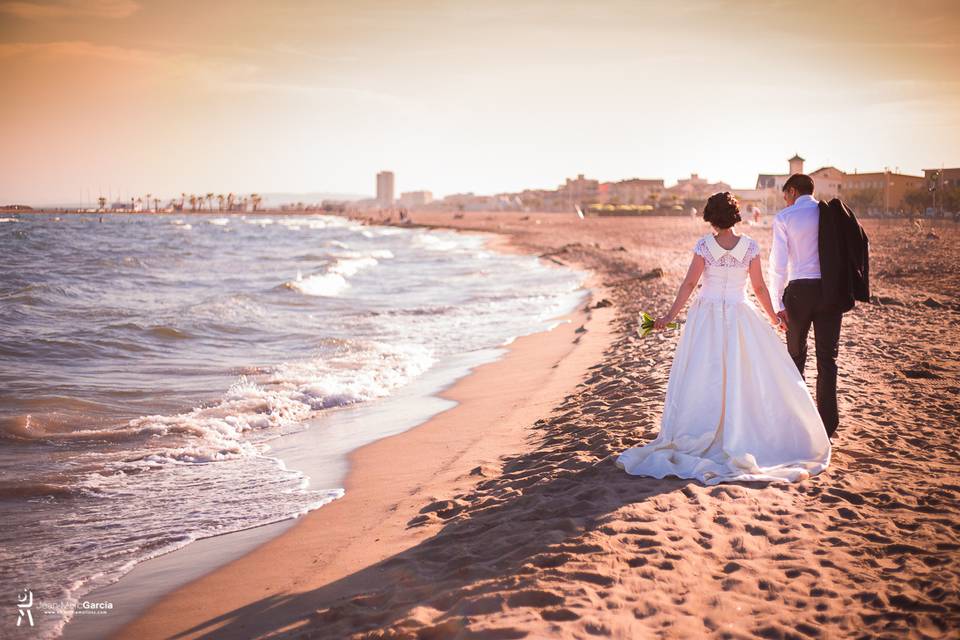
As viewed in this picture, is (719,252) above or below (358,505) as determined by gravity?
above

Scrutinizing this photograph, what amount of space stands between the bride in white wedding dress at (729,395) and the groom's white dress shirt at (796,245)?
0.51 m

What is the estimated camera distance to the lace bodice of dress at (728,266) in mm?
4855

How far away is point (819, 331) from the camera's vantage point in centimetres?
523

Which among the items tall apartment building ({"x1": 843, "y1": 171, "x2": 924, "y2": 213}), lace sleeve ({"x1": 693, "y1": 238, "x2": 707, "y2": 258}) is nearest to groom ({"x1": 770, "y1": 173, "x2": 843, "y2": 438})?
lace sleeve ({"x1": 693, "y1": 238, "x2": 707, "y2": 258})

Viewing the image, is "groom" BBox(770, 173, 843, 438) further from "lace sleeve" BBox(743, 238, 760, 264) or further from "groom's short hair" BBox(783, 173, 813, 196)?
"lace sleeve" BBox(743, 238, 760, 264)

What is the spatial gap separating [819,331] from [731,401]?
1125 mm

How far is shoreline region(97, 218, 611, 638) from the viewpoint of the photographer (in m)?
3.82

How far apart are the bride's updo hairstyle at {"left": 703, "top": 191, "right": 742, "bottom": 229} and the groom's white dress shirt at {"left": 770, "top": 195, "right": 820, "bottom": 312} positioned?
1.49 ft

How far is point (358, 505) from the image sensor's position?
5.15 m

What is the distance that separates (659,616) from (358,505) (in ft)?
9.00

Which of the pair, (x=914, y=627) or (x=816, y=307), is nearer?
(x=914, y=627)

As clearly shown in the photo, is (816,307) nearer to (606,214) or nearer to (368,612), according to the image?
(368,612)

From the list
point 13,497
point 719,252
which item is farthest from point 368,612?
point 13,497

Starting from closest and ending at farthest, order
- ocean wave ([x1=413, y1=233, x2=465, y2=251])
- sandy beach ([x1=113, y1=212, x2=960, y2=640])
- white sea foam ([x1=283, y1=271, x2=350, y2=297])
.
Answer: sandy beach ([x1=113, y1=212, x2=960, y2=640]) < white sea foam ([x1=283, y1=271, x2=350, y2=297]) < ocean wave ([x1=413, y1=233, x2=465, y2=251])
